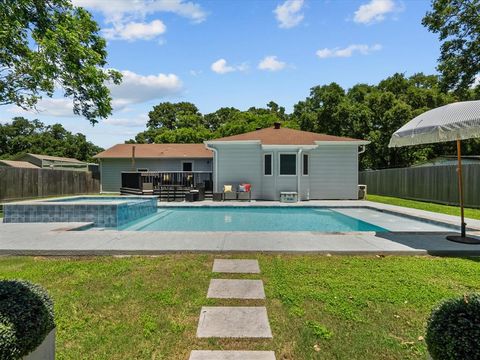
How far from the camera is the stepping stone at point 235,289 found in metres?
3.61

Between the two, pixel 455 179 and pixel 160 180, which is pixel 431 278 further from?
pixel 160 180

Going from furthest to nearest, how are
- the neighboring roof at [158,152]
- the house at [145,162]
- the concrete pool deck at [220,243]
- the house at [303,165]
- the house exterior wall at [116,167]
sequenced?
the house exterior wall at [116,167], the house at [145,162], the neighboring roof at [158,152], the house at [303,165], the concrete pool deck at [220,243]

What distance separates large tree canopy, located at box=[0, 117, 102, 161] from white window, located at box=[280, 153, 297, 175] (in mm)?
37211

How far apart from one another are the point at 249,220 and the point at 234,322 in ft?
24.8

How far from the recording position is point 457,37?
54.0 ft

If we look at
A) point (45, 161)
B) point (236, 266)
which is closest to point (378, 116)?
point (236, 266)

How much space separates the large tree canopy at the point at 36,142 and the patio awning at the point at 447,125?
150ft

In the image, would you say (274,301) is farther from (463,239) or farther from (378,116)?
(378,116)

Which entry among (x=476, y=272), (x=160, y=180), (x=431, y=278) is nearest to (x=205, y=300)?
(x=431, y=278)

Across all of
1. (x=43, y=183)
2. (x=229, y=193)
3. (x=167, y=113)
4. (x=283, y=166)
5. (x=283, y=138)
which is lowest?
(x=229, y=193)

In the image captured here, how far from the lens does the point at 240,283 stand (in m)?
4.02

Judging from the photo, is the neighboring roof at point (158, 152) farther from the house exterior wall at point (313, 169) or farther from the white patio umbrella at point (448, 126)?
the white patio umbrella at point (448, 126)

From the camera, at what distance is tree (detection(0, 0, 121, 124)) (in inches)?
126

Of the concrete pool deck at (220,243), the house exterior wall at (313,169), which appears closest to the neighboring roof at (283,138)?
the house exterior wall at (313,169)
